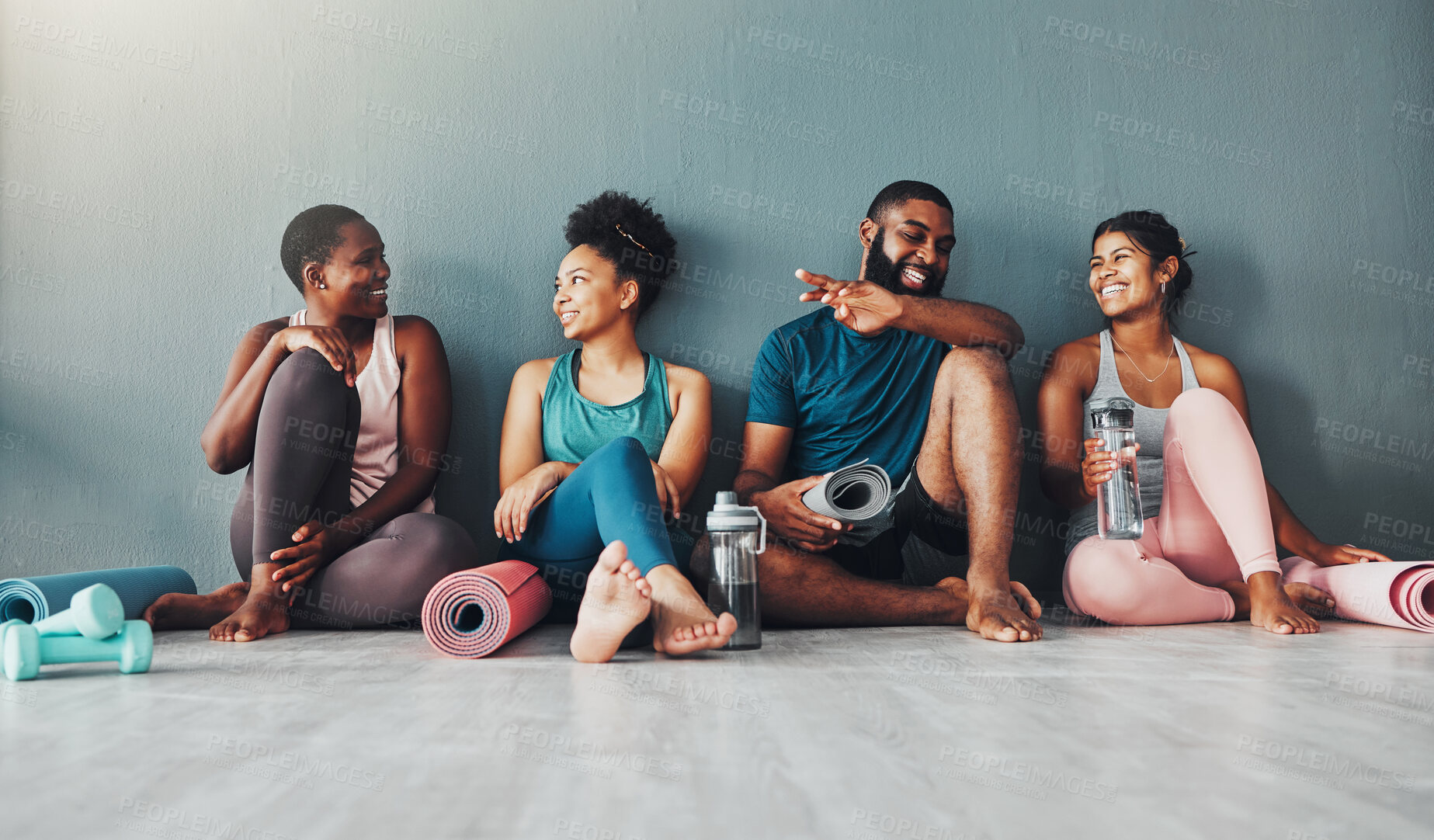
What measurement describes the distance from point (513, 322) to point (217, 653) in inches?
37.8

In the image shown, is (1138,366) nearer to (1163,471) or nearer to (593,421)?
(1163,471)

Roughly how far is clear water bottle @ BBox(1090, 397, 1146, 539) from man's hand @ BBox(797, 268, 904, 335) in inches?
16.4

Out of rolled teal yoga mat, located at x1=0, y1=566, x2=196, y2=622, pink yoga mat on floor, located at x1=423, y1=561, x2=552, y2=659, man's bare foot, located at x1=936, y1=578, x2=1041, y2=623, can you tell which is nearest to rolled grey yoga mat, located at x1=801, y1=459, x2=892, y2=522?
man's bare foot, located at x1=936, y1=578, x2=1041, y2=623

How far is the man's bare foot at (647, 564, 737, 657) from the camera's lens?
46.2 inches

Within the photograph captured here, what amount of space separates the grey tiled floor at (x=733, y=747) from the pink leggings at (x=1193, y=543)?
31 cm

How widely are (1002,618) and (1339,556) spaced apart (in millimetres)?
867

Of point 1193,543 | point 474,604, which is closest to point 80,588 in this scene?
point 474,604

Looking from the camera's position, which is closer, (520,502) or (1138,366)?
(520,502)

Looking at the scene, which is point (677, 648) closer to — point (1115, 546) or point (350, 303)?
point (1115, 546)

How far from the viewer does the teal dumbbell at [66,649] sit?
41.6 inches

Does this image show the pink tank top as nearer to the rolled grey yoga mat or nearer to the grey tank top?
the rolled grey yoga mat

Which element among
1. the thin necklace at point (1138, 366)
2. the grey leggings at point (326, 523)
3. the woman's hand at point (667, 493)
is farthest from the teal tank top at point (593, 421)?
the thin necklace at point (1138, 366)

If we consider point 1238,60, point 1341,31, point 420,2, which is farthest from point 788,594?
point 1341,31

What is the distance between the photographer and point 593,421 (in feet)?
5.89
